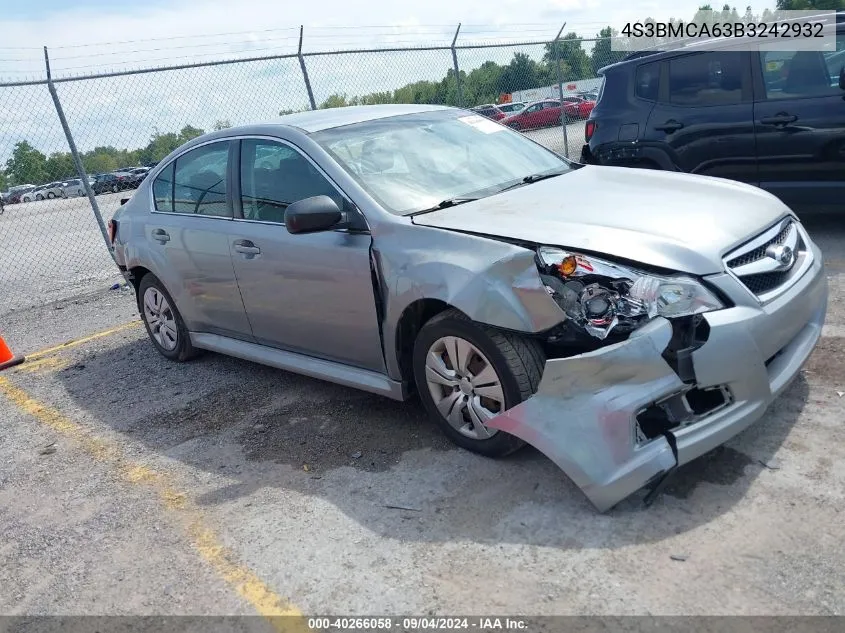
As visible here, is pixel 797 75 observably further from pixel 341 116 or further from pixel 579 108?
pixel 579 108

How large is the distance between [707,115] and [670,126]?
1.09 feet

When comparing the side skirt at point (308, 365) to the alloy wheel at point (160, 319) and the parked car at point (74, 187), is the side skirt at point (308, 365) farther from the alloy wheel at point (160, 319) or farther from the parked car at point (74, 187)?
the parked car at point (74, 187)

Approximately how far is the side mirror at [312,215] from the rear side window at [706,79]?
4.41 meters

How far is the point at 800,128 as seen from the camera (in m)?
6.51

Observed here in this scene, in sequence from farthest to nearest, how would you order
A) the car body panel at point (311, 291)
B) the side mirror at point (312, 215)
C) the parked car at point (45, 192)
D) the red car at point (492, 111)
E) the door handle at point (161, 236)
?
the red car at point (492, 111) < the parked car at point (45, 192) < the door handle at point (161, 236) < the car body panel at point (311, 291) < the side mirror at point (312, 215)

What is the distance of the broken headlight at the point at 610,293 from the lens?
327cm

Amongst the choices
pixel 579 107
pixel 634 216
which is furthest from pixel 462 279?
pixel 579 107

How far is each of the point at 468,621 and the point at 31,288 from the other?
9.54m

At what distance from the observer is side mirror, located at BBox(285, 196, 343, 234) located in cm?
402

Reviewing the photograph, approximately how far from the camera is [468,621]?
9.02ft

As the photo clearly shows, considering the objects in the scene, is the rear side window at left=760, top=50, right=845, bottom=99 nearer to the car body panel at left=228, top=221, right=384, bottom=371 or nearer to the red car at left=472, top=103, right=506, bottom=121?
the car body panel at left=228, top=221, right=384, bottom=371

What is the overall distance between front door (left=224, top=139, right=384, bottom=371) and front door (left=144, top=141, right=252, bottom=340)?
6.7 inches

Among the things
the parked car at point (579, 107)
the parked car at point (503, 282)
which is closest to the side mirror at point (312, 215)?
the parked car at point (503, 282)

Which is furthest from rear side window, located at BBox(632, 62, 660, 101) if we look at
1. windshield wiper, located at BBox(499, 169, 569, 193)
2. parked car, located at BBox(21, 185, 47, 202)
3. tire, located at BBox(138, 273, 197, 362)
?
parked car, located at BBox(21, 185, 47, 202)
